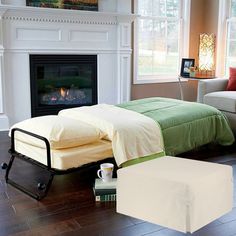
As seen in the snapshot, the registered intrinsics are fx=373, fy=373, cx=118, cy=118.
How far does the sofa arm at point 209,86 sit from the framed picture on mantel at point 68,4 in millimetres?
1852

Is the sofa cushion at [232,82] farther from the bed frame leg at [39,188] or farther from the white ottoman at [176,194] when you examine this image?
the white ottoman at [176,194]

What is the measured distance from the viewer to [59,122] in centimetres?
282

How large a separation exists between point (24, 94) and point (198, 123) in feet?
8.00

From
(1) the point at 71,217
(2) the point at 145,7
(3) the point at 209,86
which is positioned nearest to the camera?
(1) the point at 71,217

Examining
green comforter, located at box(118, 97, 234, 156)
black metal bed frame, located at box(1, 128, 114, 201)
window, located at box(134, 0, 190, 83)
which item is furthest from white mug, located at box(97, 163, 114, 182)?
window, located at box(134, 0, 190, 83)

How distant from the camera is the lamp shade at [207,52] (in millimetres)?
6020

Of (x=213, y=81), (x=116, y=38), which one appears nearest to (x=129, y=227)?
(x=213, y=81)

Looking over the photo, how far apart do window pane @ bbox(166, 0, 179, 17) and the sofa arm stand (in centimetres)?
182

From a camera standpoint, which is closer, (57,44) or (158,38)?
(57,44)

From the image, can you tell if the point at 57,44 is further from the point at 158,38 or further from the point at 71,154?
the point at 71,154

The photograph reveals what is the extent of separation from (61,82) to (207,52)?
8.02ft

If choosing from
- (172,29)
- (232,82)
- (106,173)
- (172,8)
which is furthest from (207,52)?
(106,173)

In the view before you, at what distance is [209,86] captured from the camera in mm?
4703

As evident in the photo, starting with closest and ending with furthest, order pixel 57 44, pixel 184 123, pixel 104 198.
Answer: pixel 104 198 < pixel 184 123 < pixel 57 44
